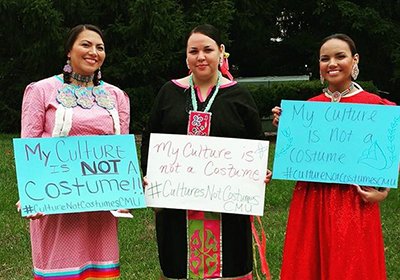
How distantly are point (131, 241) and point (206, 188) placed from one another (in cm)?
281

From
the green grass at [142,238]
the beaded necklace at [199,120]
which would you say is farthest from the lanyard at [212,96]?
the green grass at [142,238]

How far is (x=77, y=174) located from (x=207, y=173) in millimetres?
756

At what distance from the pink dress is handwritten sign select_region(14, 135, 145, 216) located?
78mm

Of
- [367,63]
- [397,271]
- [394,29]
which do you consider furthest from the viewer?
[367,63]

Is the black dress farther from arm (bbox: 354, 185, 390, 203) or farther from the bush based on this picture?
the bush

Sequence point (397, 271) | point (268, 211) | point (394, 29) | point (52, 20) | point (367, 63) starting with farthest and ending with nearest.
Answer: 1. point (367, 63)
2. point (394, 29)
3. point (52, 20)
4. point (268, 211)
5. point (397, 271)

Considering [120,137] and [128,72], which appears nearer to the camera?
[120,137]

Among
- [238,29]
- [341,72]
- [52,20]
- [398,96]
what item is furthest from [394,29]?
[341,72]

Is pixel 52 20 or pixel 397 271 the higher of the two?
pixel 52 20

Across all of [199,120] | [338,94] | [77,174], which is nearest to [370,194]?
[338,94]

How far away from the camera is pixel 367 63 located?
19906 mm

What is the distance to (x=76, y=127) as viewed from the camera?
366 centimetres

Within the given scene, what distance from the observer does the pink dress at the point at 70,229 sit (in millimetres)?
3650

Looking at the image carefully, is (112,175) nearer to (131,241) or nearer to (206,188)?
(206,188)
